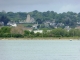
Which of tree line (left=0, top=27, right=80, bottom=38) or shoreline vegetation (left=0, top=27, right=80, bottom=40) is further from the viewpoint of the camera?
tree line (left=0, top=27, right=80, bottom=38)
